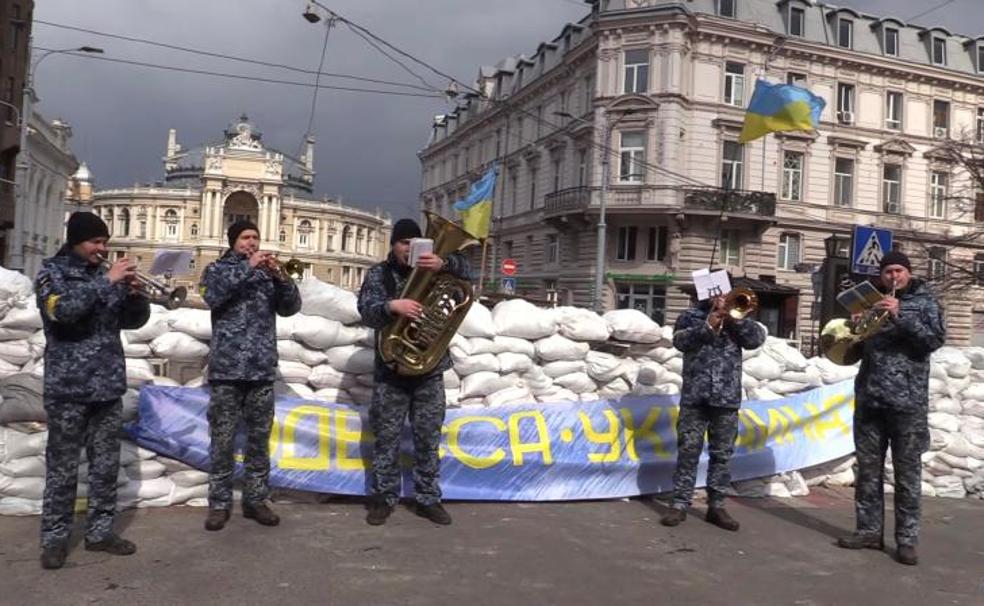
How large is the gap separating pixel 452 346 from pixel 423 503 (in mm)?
1283

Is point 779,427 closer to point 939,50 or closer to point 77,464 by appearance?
point 77,464

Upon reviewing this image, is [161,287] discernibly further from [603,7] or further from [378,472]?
[603,7]

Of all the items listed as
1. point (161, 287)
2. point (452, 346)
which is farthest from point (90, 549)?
point (452, 346)

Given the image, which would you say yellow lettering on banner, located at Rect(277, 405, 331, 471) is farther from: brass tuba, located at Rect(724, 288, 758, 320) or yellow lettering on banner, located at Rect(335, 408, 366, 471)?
brass tuba, located at Rect(724, 288, 758, 320)

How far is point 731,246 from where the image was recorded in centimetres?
3259

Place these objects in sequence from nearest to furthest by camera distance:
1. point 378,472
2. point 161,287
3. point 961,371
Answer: point 161,287 → point 378,472 → point 961,371

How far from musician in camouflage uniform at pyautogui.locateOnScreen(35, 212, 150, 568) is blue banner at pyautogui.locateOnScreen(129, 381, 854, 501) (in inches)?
33.1

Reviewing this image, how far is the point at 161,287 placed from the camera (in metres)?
4.66

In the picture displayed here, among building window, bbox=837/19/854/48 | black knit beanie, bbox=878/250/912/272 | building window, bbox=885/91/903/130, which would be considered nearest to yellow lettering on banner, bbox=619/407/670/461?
black knit beanie, bbox=878/250/912/272

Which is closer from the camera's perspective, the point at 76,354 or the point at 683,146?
the point at 76,354

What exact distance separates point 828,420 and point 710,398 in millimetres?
2227

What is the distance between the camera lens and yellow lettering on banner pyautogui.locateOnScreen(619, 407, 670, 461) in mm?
6160

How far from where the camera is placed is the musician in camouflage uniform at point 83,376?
396 cm

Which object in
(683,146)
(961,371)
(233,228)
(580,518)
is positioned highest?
(683,146)
